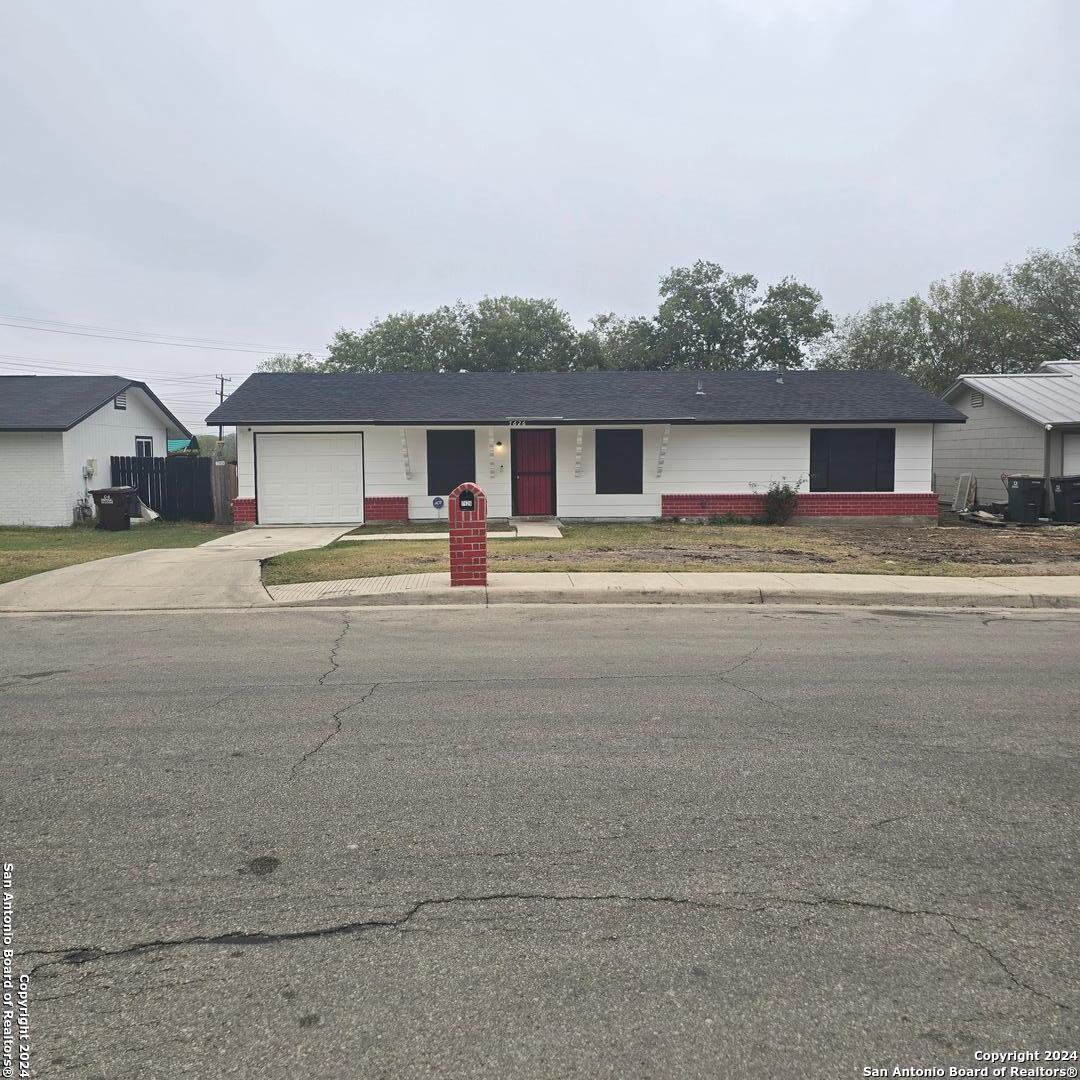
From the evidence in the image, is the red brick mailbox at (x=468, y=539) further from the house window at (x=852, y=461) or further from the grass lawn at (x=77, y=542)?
the house window at (x=852, y=461)

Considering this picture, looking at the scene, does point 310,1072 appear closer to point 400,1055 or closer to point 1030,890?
point 400,1055

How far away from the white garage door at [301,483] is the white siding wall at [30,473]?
510 cm

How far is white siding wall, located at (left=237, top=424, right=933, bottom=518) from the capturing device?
71.4 feet

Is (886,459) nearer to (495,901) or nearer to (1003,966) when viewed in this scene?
(1003,966)

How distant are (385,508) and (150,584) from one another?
9.80 meters

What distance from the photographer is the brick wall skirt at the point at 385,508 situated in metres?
21.6

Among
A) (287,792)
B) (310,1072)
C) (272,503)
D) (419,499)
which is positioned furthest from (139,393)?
(310,1072)

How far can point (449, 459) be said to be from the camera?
21734 millimetres

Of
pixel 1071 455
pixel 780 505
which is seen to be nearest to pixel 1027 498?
pixel 1071 455

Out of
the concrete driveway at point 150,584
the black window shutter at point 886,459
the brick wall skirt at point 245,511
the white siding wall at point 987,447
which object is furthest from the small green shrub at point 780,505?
the brick wall skirt at point 245,511

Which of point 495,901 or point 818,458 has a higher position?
point 818,458

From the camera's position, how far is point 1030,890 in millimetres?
3502

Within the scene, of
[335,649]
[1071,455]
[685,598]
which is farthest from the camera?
[1071,455]

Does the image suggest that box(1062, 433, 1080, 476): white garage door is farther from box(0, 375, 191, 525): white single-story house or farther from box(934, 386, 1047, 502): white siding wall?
box(0, 375, 191, 525): white single-story house
